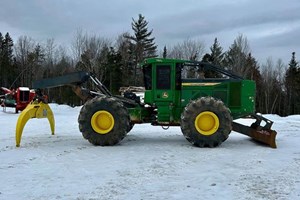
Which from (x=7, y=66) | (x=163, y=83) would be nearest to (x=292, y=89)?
(x=7, y=66)

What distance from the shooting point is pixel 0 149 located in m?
9.45

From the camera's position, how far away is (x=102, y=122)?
1050 centimetres

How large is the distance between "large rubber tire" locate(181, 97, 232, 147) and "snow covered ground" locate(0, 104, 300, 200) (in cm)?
35

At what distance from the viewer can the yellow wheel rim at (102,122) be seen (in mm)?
10422

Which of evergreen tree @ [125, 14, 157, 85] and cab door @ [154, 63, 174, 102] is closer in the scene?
cab door @ [154, 63, 174, 102]

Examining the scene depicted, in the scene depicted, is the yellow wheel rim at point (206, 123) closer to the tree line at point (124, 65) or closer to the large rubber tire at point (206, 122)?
the large rubber tire at point (206, 122)

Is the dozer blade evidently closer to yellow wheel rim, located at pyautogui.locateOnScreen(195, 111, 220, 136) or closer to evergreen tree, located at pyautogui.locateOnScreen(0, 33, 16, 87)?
yellow wheel rim, located at pyautogui.locateOnScreen(195, 111, 220, 136)

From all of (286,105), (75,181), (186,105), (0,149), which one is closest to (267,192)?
(75,181)

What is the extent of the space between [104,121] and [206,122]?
2820mm

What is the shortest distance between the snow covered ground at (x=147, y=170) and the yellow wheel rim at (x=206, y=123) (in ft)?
1.82

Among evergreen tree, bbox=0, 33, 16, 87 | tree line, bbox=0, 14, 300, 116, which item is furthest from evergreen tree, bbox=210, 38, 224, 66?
evergreen tree, bbox=0, 33, 16, 87

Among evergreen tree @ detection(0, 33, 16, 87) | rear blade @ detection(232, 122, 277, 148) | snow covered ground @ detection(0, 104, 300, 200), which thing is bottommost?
snow covered ground @ detection(0, 104, 300, 200)

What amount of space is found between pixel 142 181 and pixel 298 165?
11.9 feet

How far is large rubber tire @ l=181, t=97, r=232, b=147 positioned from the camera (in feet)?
33.3
